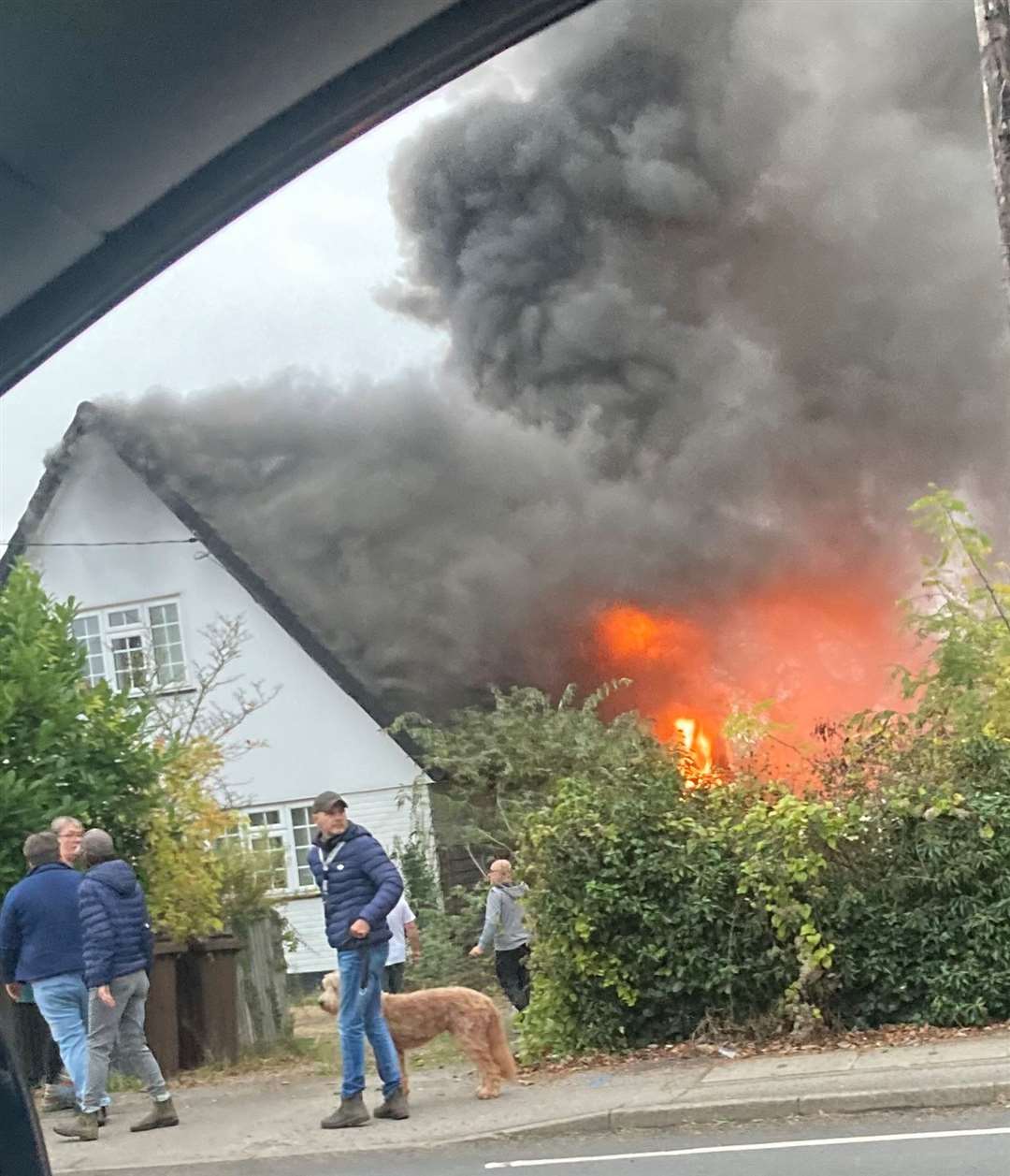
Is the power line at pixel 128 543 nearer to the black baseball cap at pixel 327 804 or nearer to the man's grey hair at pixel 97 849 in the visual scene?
the man's grey hair at pixel 97 849

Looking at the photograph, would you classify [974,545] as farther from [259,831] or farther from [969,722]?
[259,831]

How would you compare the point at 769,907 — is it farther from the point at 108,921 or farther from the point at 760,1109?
the point at 108,921

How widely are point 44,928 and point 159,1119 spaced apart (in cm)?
113

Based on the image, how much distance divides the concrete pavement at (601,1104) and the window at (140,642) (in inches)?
167

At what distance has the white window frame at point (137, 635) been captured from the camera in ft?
38.0

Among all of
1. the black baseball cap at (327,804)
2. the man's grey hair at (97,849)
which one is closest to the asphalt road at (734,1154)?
the man's grey hair at (97,849)

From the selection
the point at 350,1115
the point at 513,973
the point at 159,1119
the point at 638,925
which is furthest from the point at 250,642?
the point at 350,1115

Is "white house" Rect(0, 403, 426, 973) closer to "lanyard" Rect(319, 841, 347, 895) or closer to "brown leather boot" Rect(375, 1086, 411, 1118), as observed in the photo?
"brown leather boot" Rect(375, 1086, 411, 1118)

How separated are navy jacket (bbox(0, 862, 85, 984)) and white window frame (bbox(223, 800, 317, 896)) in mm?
3043

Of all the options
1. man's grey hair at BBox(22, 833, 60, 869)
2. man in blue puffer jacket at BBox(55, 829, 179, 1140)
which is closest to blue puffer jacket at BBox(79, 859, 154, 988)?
man in blue puffer jacket at BBox(55, 829, 179, 1140)

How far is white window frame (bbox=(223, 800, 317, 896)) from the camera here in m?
10.0

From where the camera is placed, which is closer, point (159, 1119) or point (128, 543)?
point (159, 1119)

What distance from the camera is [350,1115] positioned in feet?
21.7

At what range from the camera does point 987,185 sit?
1383 cm
